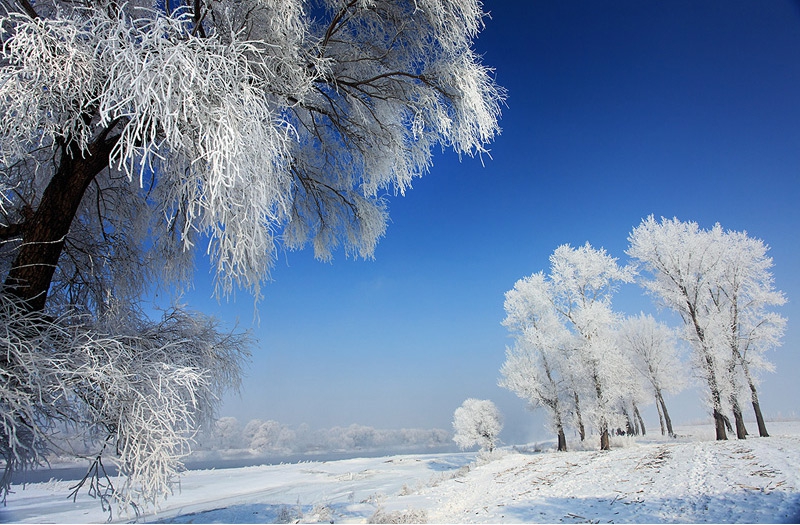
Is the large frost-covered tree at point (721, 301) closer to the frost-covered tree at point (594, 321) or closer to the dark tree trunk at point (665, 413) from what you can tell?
the frost-covered tree at point (594, 321)

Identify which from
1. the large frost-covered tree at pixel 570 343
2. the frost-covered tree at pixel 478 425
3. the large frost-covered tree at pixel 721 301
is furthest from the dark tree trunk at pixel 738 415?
the frost-covered tree at pixel 478 425

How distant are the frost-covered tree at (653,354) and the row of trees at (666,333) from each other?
0.13 metres

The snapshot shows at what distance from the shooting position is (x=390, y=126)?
452 centimetres

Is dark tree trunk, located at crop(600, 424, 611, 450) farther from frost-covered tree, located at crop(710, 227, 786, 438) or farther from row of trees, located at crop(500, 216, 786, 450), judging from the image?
frost-covered tree, located at crop(710, 227, 786, 438)

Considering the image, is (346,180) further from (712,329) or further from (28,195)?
(712,329)

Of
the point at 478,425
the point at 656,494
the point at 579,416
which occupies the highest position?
the point at 656,494

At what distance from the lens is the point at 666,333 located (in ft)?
60.4

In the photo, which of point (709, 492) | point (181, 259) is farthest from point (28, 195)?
point (709, 492)

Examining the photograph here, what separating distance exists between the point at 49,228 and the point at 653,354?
932 inches

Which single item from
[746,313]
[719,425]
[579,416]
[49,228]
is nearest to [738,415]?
[719,425]

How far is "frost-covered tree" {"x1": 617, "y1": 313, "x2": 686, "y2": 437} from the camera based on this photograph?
18.1m

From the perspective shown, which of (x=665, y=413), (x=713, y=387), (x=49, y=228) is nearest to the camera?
(x=49, y=228)

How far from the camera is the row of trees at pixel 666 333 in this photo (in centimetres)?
1052

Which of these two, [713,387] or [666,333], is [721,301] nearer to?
[713,387]
